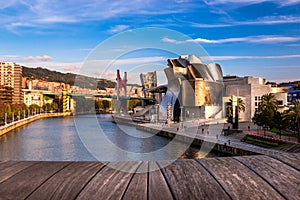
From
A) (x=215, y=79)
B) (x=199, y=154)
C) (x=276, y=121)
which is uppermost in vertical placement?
(x=215, y=79)

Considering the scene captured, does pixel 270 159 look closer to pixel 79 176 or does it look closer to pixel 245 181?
pixel 245 181

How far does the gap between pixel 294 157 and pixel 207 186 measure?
5.19ft

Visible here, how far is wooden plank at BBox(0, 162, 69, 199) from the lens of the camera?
117 inches

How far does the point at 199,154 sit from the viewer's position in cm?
1700

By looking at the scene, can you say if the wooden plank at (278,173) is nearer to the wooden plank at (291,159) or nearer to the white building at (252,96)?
the wooden plank at (291,159)

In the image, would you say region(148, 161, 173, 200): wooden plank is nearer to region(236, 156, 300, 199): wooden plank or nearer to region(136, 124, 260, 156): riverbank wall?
region(236, 156, 300, 199): wooden plank

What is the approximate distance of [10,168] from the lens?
3.55 metres

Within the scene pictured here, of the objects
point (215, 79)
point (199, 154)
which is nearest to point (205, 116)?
point (215, 79)

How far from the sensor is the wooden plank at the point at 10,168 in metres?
3.34

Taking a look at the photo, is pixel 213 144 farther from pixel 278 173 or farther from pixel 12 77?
pixel 12 77

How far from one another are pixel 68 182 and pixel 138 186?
2.49 feet

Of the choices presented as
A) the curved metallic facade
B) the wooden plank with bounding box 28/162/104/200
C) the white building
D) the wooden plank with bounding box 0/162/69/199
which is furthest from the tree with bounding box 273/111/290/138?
the curved metallic facade

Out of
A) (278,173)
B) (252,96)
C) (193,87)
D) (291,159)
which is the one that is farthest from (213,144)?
(193,87)

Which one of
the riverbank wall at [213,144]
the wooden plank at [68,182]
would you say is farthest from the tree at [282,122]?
the wooden plank at [68,182]
